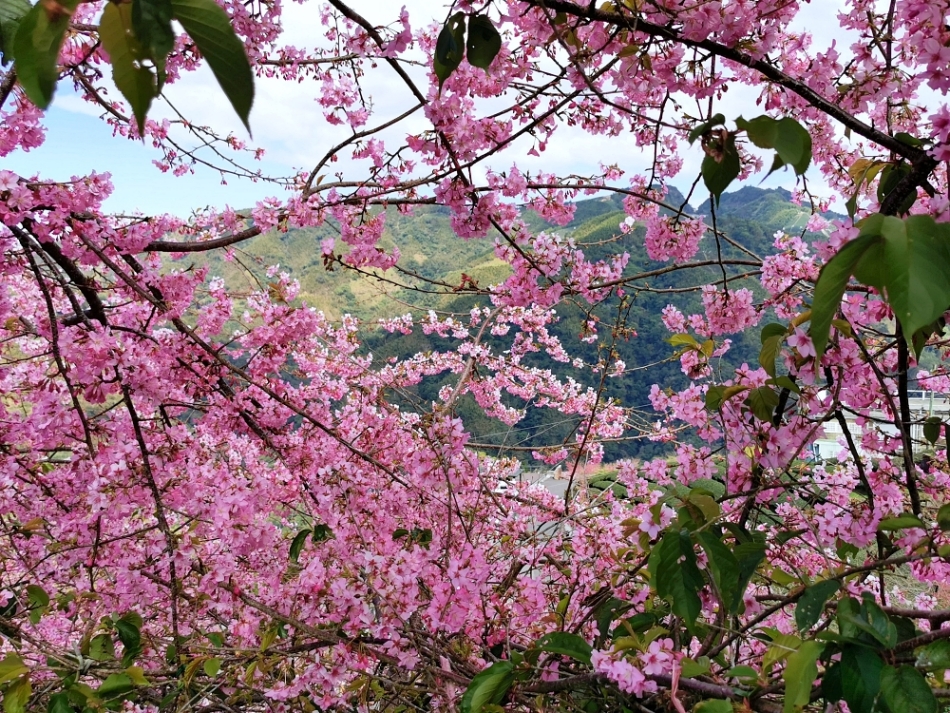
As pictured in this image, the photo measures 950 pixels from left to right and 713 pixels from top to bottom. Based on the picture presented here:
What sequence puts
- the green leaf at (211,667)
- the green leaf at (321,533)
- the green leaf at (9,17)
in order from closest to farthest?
1. the green leaf at (9,17)
2. the green leaf at (211,667)
3. the green leaf at (321,533)

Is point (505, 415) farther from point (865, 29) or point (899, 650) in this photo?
A: point (899, 650)

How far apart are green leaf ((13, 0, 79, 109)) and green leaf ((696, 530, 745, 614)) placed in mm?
1076

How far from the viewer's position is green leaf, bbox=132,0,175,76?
0.39 metres

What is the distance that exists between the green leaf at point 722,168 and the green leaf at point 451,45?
0.45m

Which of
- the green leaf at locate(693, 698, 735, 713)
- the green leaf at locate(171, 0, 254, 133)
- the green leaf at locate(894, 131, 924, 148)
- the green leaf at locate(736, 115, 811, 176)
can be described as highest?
the green leaf at locate(894, 131, 924, 148)

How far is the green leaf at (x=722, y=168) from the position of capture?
100 cm

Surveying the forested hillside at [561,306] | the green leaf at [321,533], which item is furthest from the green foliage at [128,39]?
the green leaf at [321,533]

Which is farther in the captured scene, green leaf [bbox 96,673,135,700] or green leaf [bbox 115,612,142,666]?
green leaf [bbox 115,612,142,666]

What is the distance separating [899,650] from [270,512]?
9.38ft

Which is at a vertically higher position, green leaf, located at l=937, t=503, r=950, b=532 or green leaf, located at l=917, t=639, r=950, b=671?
green leaf, located at l=937, t=503, r=950, b=532

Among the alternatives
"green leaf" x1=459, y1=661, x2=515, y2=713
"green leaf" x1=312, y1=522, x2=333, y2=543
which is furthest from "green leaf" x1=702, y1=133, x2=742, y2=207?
"green leaf" x1=312, y1=522, x2=333, y2=543

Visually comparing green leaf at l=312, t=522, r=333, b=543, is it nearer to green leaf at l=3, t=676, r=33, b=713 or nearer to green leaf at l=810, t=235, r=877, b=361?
green leaf at l=3, t=676, r=33, b=713

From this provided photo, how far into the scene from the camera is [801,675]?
0.88 metres

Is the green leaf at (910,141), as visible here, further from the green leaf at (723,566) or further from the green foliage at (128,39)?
the green foliage at (128,39)
